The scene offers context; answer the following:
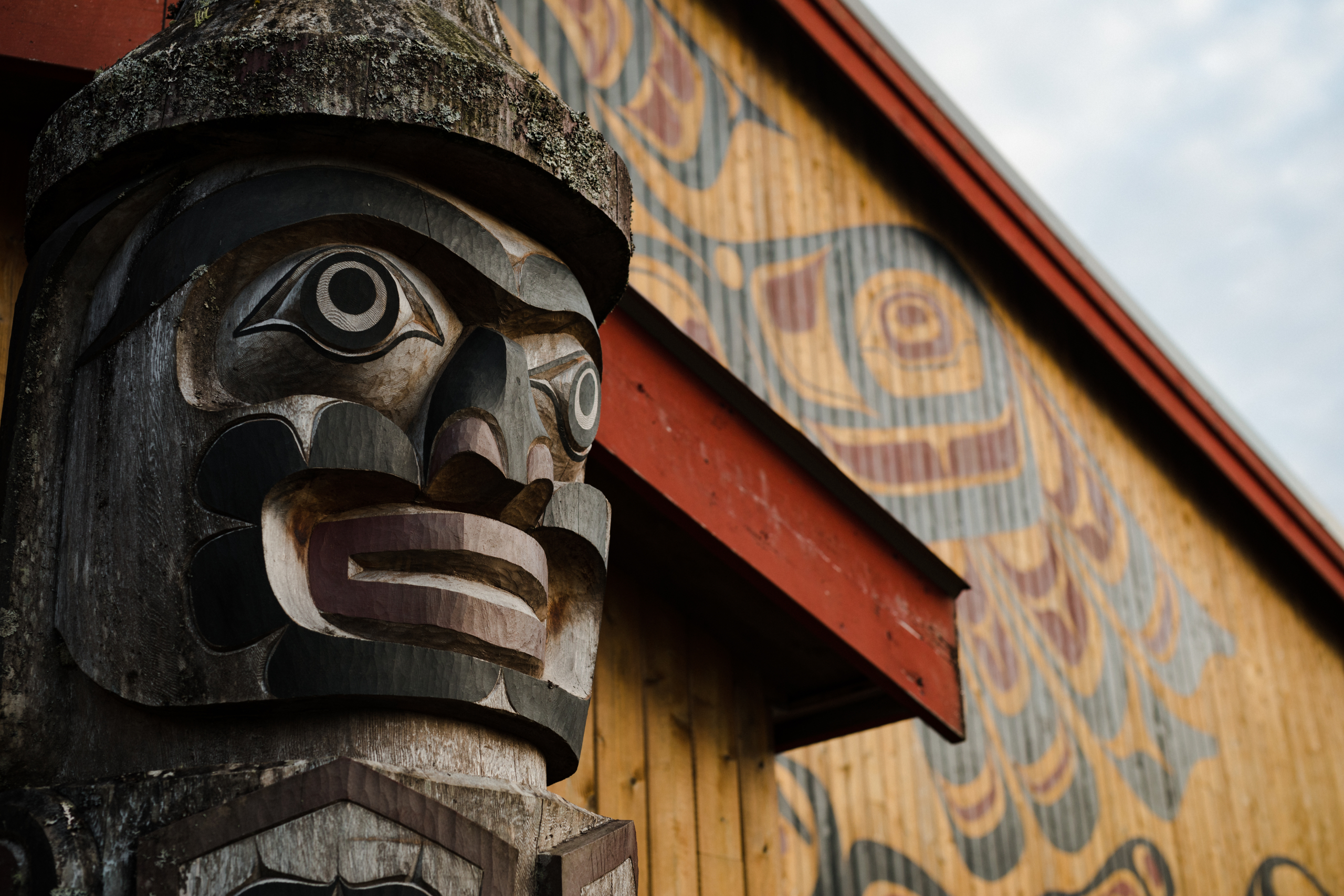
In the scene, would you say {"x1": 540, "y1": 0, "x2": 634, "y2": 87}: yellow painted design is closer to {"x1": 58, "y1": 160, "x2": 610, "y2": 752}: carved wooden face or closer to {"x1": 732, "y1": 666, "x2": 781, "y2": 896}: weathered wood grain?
{"x1": 732, "y1": 666, "x2": 781, "y2": 896}: weathered wood grain

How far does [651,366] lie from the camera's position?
3285 millimetres

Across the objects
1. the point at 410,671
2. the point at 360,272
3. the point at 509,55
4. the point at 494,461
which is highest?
the point at 509,55

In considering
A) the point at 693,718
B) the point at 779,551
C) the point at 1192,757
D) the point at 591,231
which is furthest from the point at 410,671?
the point at 1192,757

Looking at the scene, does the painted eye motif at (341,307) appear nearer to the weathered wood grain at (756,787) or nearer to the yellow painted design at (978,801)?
the weathered wood grain at (756,787)

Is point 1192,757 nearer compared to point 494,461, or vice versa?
point 494,461

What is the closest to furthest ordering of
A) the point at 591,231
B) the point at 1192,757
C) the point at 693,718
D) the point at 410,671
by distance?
1. the point at 410,671
2. the point at 591,231
3. the point at 693,718
4. the point at 1192,757

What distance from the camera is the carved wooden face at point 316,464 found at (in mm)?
1684

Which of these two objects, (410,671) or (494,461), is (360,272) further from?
(410,671)

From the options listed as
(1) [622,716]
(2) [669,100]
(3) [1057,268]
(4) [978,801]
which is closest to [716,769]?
(1) [622,716]

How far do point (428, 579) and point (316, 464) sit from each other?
20 centimetres

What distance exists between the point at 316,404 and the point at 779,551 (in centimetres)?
186

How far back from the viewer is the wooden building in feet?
11.4

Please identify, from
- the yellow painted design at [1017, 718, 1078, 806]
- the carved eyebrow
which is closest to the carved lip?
the carved eyebrow

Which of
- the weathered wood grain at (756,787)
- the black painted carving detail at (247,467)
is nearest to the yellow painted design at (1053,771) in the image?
the weathered wood grain at (756,787)
